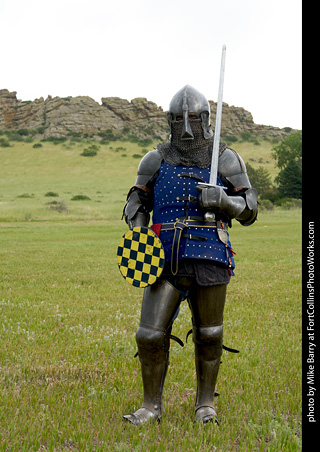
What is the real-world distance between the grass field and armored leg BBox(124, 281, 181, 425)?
17 cm

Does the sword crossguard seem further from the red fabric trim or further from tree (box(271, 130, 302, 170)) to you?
tree (box(271, 130, 302, 170))

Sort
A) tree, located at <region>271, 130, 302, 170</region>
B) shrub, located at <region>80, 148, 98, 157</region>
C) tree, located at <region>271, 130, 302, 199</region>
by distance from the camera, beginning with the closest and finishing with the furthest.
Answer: tree, located at <region>271, 130, 302, 199</region> < tree, located at <region>271, 130, 302, 170</region> < shrub, located at <region>80, 148, 98, 157</region>

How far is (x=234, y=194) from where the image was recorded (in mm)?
4164

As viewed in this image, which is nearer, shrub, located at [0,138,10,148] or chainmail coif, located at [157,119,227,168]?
chainmail coif, located at [157,119,227,168]

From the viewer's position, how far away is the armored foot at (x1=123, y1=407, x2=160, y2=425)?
3.74 metres

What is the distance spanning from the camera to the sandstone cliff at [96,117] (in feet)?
358

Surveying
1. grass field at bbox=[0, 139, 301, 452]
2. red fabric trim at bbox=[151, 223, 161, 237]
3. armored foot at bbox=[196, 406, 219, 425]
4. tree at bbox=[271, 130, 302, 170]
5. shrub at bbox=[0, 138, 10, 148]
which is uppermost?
shrub at bbox=[0, 138, 10, 148]

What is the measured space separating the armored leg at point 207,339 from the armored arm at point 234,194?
641mm

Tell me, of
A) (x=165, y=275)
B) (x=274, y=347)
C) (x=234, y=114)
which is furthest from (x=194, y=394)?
(x=234, y=114)

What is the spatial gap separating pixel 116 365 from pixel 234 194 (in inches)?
92.4

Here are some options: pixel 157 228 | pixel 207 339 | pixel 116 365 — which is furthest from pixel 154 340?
pixel 116 365

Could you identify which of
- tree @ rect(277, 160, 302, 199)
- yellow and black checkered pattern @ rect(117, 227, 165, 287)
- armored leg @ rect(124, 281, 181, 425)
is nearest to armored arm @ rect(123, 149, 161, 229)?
yellow and black checkered pattern @ rect(117, 227, 165, 287)

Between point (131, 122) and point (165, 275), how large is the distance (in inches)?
4507
